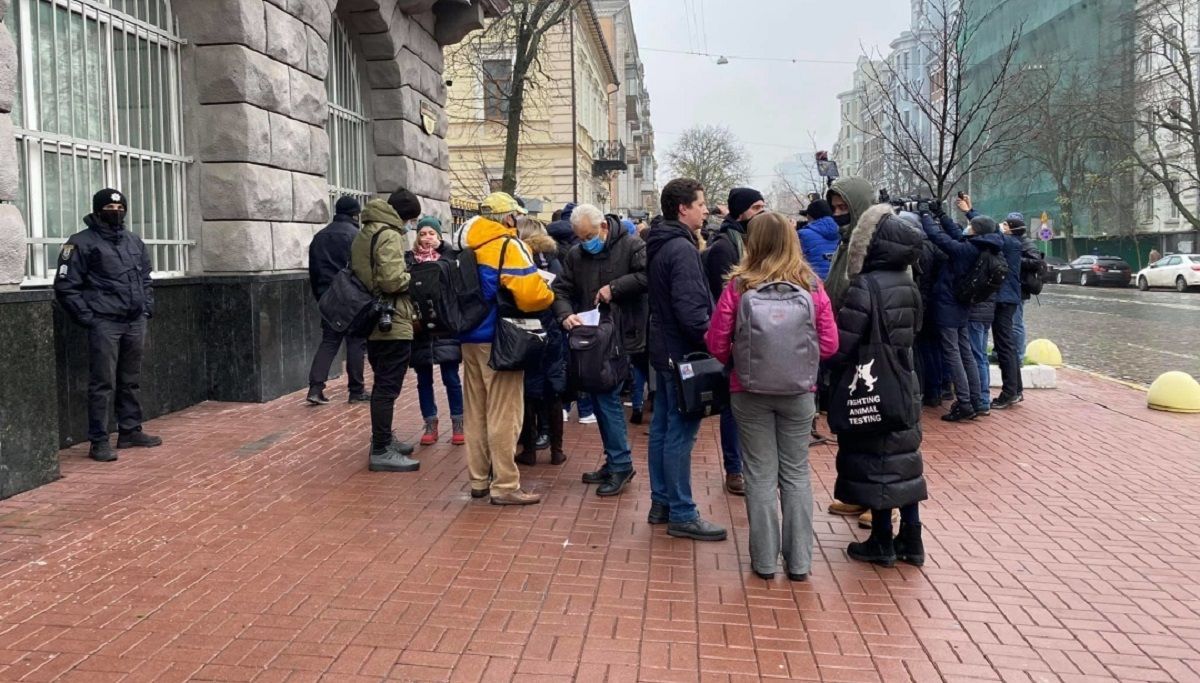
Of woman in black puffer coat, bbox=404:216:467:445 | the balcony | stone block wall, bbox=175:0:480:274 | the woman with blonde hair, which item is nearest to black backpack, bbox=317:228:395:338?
woman in black puffer coat, bbox=404:216:467:445

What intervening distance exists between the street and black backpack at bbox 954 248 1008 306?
5.49ft

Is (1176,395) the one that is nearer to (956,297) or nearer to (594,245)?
(956,297)

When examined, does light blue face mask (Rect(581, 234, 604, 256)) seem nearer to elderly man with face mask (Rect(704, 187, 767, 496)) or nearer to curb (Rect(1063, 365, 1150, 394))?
elderly man with face mask (Rect(704, 187, 767, 496))

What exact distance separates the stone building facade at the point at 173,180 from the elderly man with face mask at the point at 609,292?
11.1ft

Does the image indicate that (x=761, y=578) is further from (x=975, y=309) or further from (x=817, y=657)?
(x=975, y=309)

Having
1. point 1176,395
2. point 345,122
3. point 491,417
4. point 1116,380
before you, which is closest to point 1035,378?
point 1176,395

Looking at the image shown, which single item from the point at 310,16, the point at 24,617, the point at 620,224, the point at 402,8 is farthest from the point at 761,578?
the point at 402,8

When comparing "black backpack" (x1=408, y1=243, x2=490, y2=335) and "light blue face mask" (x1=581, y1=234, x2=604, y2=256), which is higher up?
"light blue face mask" (x1=581, y1=234, x2=604, y2=256)

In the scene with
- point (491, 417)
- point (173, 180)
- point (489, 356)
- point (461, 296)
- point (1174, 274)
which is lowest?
point (491, 417)

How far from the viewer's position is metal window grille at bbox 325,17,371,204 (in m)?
12.5

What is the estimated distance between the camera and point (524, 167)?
38469 mm

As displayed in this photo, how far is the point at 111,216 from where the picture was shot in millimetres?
7145

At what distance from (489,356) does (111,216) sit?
10.6 feet

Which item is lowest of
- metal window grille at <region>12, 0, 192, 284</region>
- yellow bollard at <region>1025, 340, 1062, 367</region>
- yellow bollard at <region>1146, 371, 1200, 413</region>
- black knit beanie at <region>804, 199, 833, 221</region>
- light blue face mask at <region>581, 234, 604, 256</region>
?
yellow bollard at <region>1146, 371, 1200, 413</region>
